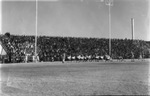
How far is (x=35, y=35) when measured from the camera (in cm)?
3766

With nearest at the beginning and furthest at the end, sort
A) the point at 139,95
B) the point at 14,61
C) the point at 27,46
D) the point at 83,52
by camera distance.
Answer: the point at 139,95 < the point at 14,61 < the point at 27,46 < the point at 83,52

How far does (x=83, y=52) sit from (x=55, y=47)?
408cm

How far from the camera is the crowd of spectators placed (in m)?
35.7

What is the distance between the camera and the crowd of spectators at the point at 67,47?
35.7 meters

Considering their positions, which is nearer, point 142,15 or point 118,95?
point 118,95

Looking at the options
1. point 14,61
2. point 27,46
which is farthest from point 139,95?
point 27,46

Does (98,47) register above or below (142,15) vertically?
below

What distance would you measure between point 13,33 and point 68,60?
7.87 metres

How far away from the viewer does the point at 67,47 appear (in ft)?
131

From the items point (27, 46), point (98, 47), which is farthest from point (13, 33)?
point (98, 47)

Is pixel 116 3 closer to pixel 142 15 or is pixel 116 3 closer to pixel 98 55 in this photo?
pixel 142 15

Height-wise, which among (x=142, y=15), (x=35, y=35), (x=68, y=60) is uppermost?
(x=142, y=15)

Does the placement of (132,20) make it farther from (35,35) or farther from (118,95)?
(118,95)

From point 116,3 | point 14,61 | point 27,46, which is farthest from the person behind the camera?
point 116,3
